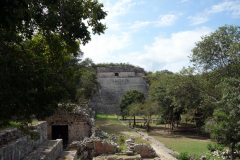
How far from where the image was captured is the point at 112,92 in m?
49.4

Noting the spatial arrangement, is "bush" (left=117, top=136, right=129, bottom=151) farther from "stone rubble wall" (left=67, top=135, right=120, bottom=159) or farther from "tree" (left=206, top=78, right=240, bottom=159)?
"tree" (left=206, top=78, right=240, bottom=159)

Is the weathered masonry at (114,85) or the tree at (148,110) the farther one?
the weathered masonry at (114,85)

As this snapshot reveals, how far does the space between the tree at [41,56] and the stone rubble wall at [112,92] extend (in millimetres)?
31697

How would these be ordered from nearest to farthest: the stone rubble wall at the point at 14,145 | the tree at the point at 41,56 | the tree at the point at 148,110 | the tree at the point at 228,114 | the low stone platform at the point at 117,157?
the tree at the point at 41,56 → the stone rubble wall at the point at 14,145 → the tree at the point at 228,114 → the low stone platform at the point at 117,157 → the tree at the point at 148,110

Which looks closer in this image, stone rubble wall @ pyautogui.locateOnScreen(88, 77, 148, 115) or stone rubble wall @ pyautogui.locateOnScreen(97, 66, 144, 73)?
stone rubble wall @ pyautogui.locateOnScreen(88, 77, 148, 115)

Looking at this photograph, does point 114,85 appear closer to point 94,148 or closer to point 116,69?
point 116,69

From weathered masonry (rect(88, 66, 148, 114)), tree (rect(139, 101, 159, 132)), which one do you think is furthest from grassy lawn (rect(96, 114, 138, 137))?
weathered masonry (rect(88, 66, 148, 114))

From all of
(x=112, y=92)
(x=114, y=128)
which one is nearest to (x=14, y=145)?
(x=114, y=128)

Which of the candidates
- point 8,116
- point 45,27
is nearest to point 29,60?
point 45,27

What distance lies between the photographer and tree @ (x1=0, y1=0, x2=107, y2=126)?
4660mm

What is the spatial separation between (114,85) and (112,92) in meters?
4.17

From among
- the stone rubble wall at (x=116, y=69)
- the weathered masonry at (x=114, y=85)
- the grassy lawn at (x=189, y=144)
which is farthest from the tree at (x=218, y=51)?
the stone rubble wall at (x=116, y=69)

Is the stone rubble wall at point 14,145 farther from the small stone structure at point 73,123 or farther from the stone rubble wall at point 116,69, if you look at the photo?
the stone rubble wall at point 116,69

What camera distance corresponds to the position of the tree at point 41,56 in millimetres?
4660
